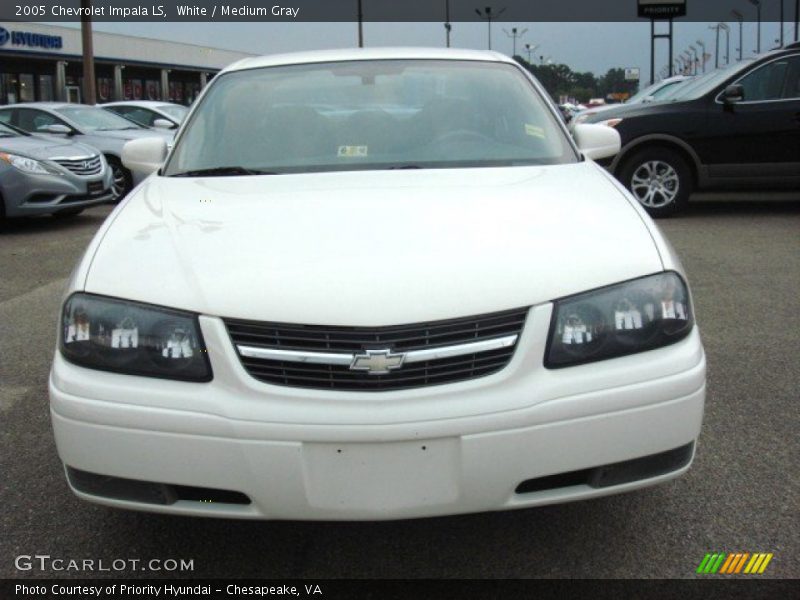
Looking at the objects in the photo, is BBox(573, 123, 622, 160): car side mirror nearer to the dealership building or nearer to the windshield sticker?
the windshield sticker

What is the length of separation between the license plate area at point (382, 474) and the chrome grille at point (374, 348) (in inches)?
5.8

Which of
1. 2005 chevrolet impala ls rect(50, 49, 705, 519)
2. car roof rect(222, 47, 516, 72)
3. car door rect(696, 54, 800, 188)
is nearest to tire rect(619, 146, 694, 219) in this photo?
car door rect(696, 54, 800, 188)

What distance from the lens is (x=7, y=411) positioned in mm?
3895

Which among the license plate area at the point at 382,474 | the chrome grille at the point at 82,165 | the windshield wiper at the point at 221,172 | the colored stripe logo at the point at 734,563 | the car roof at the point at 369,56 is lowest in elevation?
the colored stripe logo at the point at 734,563

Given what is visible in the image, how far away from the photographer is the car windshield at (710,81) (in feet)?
30.9

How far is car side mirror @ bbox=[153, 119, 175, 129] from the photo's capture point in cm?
1250

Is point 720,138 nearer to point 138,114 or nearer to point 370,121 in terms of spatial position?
point 370,121

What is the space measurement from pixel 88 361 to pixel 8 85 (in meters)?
43.7

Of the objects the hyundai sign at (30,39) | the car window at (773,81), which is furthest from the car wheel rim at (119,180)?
the hyundai sign at (30,39)

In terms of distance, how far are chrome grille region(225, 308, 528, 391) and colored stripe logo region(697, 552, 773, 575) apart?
2.89ft

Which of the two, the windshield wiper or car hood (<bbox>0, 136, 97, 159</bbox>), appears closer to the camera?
the windshield wiper

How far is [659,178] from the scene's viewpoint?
940 centimetres

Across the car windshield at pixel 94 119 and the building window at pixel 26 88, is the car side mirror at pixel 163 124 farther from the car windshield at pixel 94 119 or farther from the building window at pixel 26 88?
the building window at pixel 26 88

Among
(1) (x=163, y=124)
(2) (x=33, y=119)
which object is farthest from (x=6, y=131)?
(1) (x=163, y=124)
